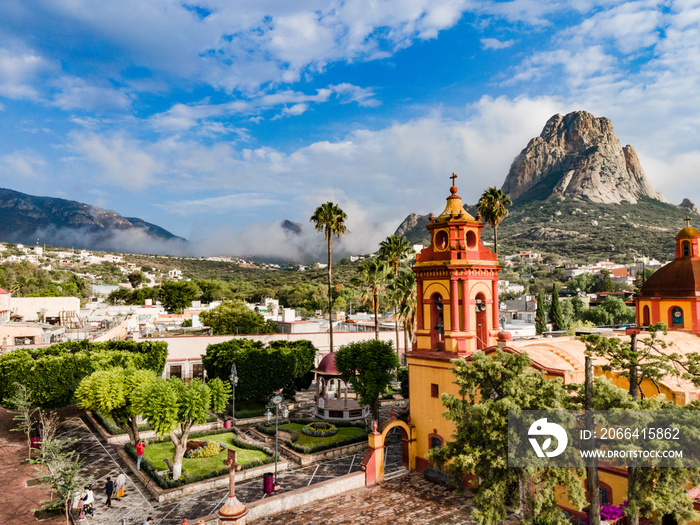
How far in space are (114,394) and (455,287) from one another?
16130mm

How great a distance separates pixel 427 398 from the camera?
66.6 feet

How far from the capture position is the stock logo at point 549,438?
1163 centimetres

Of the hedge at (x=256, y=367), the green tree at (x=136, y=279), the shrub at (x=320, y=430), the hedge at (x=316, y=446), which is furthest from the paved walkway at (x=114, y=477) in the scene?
the green tree at (x=136, y=279)

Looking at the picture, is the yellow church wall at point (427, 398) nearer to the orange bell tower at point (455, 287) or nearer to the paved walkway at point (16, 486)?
the orange bell tower at point (455, 287)

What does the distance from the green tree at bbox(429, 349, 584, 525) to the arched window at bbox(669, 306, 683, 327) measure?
16.7m

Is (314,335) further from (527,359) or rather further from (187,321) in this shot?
(527,359)

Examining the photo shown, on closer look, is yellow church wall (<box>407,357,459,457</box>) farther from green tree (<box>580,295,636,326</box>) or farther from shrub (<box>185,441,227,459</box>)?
green tree (<box>580,295,636,326</box>)

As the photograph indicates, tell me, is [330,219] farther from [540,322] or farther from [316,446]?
[540,322]

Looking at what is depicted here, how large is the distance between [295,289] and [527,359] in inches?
3724

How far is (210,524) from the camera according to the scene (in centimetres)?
1527

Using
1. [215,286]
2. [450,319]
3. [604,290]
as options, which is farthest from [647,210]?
[450,319]

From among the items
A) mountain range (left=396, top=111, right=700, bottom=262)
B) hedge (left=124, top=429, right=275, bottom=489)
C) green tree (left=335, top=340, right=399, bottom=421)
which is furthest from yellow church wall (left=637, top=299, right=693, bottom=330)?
mountain range (left=396, top=111, right=700, bottom=262)

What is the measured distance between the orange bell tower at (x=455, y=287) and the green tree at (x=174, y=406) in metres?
10.2

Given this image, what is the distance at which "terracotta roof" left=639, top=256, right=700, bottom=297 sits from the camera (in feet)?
79.8
